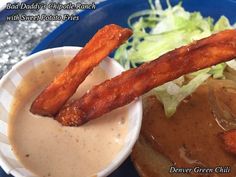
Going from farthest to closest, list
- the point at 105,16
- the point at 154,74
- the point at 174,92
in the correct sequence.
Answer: the point at 105,16 → the point at 174,92 → the point at 154,74

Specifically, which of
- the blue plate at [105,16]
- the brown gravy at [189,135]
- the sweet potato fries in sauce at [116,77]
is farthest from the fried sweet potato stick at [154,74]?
the blue plate at [105,16]

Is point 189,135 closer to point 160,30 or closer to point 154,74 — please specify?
point 154,74

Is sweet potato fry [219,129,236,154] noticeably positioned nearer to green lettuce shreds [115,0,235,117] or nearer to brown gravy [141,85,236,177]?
brown gravy [141,85,236,177]

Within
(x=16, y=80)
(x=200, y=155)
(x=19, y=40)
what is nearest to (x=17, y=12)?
(x=19, y=40)

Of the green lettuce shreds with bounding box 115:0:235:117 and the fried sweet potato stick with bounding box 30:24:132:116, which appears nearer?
the fried sweet potato stick with bounding box 30:24:132:116

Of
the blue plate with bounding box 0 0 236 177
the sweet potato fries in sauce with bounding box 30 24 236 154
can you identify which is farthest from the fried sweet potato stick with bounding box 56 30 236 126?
the blue plate with bounding box 0 0 236 177

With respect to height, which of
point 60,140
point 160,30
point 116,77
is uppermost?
point 116,77

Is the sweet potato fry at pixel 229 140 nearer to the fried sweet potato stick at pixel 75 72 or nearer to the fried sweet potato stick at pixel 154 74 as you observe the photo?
the fried sweet potato stick at pixel 154 74

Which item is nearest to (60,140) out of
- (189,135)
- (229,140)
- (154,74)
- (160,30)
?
(154,74)
